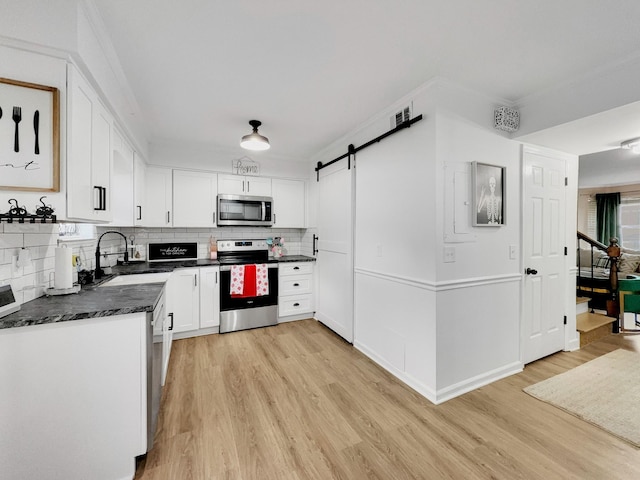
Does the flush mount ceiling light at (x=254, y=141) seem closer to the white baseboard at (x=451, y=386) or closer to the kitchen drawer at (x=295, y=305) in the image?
the kitchen drawer at (x=295, y=305)

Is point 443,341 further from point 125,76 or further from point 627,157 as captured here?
point 627,157

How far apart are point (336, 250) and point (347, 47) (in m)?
2.25

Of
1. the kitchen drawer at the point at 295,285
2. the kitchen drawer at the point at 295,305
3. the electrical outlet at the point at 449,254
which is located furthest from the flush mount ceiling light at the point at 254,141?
the kitchen drawer at the point at 295,305

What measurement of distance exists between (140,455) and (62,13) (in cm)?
237

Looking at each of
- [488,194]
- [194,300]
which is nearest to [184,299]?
[194,300]

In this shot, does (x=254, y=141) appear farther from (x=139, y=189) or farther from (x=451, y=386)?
(x=451, y=386)

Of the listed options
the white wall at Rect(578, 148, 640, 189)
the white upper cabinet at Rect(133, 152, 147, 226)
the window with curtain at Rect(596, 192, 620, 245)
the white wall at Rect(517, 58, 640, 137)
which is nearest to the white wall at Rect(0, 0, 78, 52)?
the white upper cabinet at Rect(133, 152, 147, 226)

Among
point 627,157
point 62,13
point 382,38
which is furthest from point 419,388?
point 627,157

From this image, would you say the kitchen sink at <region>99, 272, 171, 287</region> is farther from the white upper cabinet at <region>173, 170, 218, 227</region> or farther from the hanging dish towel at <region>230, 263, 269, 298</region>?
the white upper cabinet at <region>173, 170, 218, 227</region>

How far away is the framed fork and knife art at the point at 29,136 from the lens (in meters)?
1.26

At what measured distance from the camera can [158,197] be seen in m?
3.54

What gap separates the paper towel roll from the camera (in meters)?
1.79

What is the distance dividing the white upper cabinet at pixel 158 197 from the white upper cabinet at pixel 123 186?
608mm

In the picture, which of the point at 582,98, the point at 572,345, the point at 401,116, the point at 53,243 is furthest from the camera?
the point at 572,345
